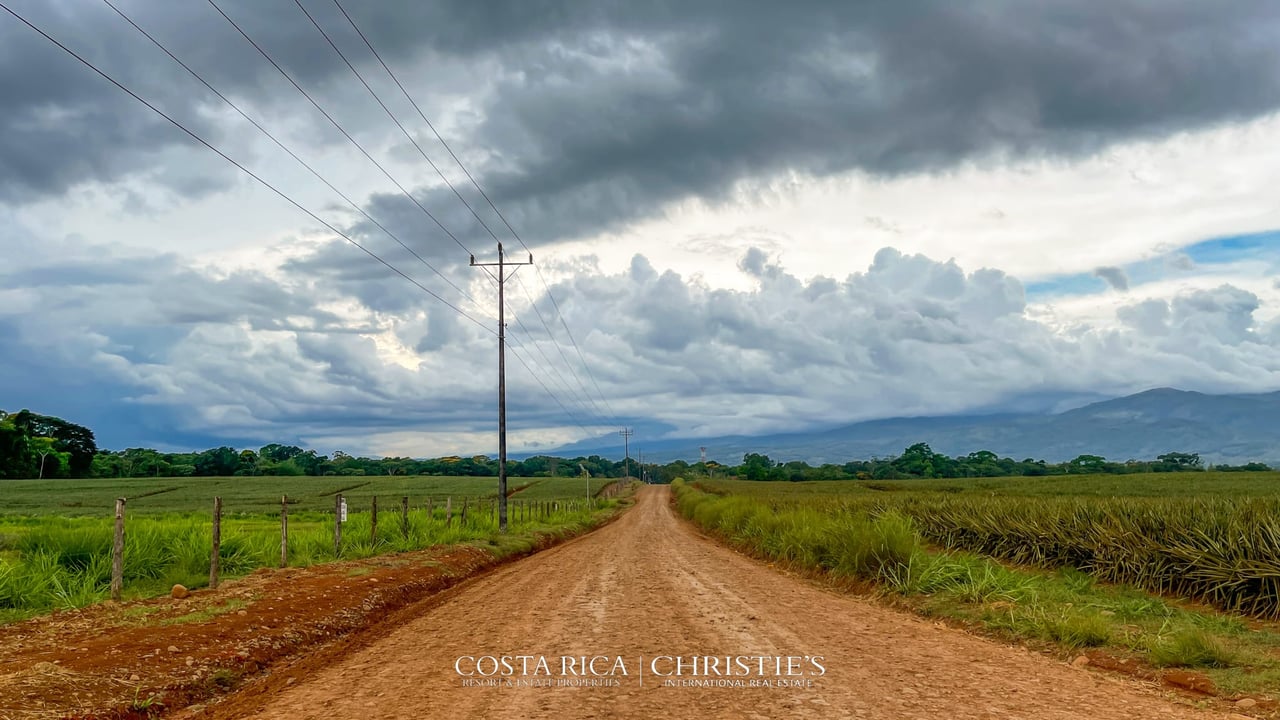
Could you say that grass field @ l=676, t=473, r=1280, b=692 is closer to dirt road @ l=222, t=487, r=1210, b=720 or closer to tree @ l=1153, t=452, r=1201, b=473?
dirt road @ l=222, t=487, r=1210, b=720

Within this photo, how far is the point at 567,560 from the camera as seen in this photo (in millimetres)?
23438

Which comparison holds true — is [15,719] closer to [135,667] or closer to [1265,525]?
[135,667]

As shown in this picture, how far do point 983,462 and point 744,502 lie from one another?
479 feet

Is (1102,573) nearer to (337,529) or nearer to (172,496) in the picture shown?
(337,529)

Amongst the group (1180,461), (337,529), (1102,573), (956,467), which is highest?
(337,529)

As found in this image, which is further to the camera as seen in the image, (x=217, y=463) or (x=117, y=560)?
(x=217, y=463)

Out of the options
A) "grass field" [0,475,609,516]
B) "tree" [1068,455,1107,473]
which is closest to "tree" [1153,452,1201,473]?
"tree" [1068,455,1107,473]

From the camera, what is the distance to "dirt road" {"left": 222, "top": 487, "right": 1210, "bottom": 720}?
735 centimetres

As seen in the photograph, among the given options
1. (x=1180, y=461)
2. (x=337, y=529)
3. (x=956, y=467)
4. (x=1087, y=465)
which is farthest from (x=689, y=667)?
(x=1180, y=461)

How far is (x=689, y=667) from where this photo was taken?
886cm

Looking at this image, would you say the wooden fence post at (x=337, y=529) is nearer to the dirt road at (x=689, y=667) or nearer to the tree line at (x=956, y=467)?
the dirt road at (x=689, y=667)

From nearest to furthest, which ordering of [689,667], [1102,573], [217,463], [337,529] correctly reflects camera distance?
[689,667], [1102,573], [337,529], [217,463]

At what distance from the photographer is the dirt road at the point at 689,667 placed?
7.35m

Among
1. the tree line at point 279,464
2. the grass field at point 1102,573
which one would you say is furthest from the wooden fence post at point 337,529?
the tree line at point 279,464
